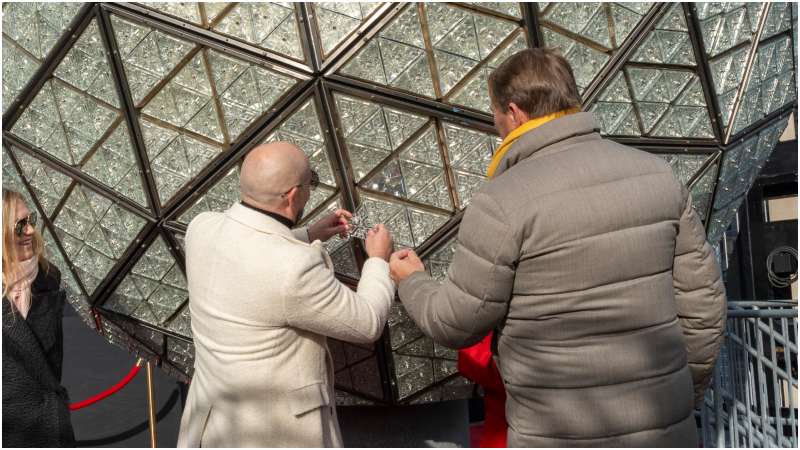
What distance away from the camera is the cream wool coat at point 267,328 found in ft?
7.99

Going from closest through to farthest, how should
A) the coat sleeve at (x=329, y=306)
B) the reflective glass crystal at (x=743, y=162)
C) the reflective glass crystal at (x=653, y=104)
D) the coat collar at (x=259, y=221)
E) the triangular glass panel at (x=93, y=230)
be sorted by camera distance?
1. the coat sleeve at (x=329, y=306)
2. the coat collar at (x=259, y=221)
3. the reflective glass crystal at (x=653, y=104)
4. the triangular glass panel at (x=93, y=230)
5. the reflective glass crystal at (x=743, y=162)

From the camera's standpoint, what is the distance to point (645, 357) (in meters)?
2.21

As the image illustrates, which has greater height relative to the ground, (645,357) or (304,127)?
(304,127)

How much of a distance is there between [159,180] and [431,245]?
1075mm

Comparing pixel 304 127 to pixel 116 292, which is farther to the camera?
pixel 116 292

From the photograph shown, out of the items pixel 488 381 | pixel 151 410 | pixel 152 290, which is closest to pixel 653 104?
pixel 488 381

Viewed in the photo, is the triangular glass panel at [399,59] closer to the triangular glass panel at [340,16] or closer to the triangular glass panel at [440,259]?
the triangular glass panel at [340,16]

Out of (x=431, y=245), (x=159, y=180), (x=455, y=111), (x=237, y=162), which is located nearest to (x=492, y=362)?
(x=431, y=245)

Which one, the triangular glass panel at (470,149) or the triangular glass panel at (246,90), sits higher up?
the triangular glass panel at (246,90)

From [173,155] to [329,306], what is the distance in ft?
3.19

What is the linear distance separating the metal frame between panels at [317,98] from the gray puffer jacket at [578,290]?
2.10 feet

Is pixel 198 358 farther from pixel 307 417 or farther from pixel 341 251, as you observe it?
pixel 341 251

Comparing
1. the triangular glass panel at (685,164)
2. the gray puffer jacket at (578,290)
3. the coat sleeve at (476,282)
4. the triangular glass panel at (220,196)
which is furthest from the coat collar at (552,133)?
the triangular glass panel at (220,196)

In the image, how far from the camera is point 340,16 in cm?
273
